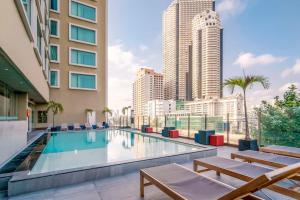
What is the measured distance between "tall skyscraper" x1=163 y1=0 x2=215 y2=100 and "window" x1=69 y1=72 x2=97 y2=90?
124ft

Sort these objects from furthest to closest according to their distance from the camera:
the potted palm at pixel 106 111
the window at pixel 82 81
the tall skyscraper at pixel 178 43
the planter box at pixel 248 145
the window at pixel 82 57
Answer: the tall skyscraper at pixel 178 43 < the potted palm at pixel 106 111 < the window at pixel 82 57 < the window at pixel 82 81 < the planter box at pixel 248 145

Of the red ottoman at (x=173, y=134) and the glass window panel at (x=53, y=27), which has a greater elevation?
the glass window panel at (x=53, y=27)

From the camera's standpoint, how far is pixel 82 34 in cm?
2095

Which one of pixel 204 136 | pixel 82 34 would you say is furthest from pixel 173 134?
pixel 82 34

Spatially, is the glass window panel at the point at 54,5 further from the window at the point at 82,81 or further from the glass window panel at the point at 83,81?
the glass window panel at the point at 83,81

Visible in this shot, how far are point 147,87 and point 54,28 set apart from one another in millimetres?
39959

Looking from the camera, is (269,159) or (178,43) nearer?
(269,159)

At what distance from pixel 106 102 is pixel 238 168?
19.3m

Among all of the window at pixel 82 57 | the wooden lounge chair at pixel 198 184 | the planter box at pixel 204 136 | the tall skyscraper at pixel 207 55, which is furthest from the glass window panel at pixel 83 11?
the tall skyscraper at pixel 207 55

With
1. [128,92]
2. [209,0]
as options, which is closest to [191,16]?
[209,0]

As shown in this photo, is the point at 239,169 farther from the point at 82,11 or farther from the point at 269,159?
the point at 82,11

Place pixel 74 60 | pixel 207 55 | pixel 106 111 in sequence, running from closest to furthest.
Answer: pixel 74 60 → pixel 106 111 → pixel 207 55

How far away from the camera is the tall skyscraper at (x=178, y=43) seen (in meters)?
56.4

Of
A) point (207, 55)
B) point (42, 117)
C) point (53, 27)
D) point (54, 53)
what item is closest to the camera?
point (42, 117)
